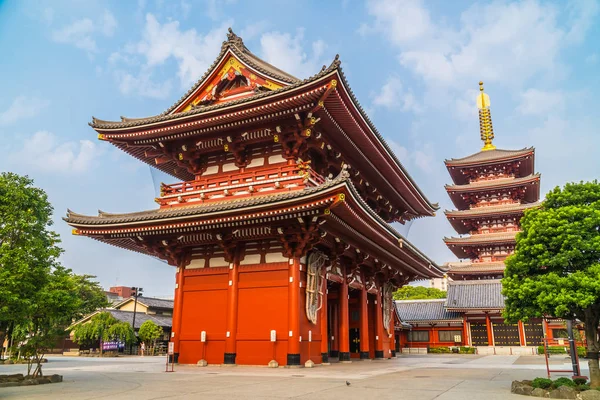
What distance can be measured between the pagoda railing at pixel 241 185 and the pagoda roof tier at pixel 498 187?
38.5m

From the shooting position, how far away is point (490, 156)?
57.9m

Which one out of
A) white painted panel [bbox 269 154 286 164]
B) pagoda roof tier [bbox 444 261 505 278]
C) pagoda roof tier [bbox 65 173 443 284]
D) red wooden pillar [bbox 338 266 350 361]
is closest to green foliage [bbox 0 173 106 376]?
pagoda roof tier [bbox 65 173 443 284]

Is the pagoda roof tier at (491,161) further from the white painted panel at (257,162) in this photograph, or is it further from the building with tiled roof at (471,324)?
the white painted panel at (257,162)

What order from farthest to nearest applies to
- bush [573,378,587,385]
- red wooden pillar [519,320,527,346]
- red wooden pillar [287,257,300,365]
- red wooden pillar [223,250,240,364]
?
red wooden pillar [519,320,527,346] → red wooden pillar [223,250,240,364] → red wooden pillar [287,257,300,365] → bush [573,378,587,385]

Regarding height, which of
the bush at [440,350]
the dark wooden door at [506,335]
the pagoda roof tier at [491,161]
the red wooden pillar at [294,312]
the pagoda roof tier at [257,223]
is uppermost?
the pagoda roof tier at [491,161]

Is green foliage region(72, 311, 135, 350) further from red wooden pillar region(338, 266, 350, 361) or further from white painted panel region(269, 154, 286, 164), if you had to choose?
white painted panel region(269, 154, 286, 164)

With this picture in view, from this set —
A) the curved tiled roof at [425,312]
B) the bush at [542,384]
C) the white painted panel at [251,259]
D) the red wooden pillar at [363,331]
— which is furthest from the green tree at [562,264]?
the curved tiled roof at [425,312]

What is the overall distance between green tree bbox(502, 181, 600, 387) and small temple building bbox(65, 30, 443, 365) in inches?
277

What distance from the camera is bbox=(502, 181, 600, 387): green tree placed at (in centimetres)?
1267

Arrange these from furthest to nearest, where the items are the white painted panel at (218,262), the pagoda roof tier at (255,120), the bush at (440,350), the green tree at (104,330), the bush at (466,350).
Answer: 1. the bush at (440,350)
2. the bush at (466,350)
3. the green tree at (104,330)
4. the white painted panel at (218,262)
5. the pagoda roof tier at (255,120)

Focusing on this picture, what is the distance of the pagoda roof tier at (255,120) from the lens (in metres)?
20.8

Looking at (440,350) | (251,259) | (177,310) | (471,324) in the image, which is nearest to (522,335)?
(471,324)

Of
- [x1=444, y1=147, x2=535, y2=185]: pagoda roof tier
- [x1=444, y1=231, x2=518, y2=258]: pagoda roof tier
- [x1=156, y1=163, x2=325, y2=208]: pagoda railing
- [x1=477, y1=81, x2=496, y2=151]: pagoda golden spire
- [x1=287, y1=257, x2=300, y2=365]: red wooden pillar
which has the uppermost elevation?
[x1=477, y1=81, x2=496, y2=151]: pagoda golden spire

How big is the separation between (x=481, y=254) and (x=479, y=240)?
2.92 m
